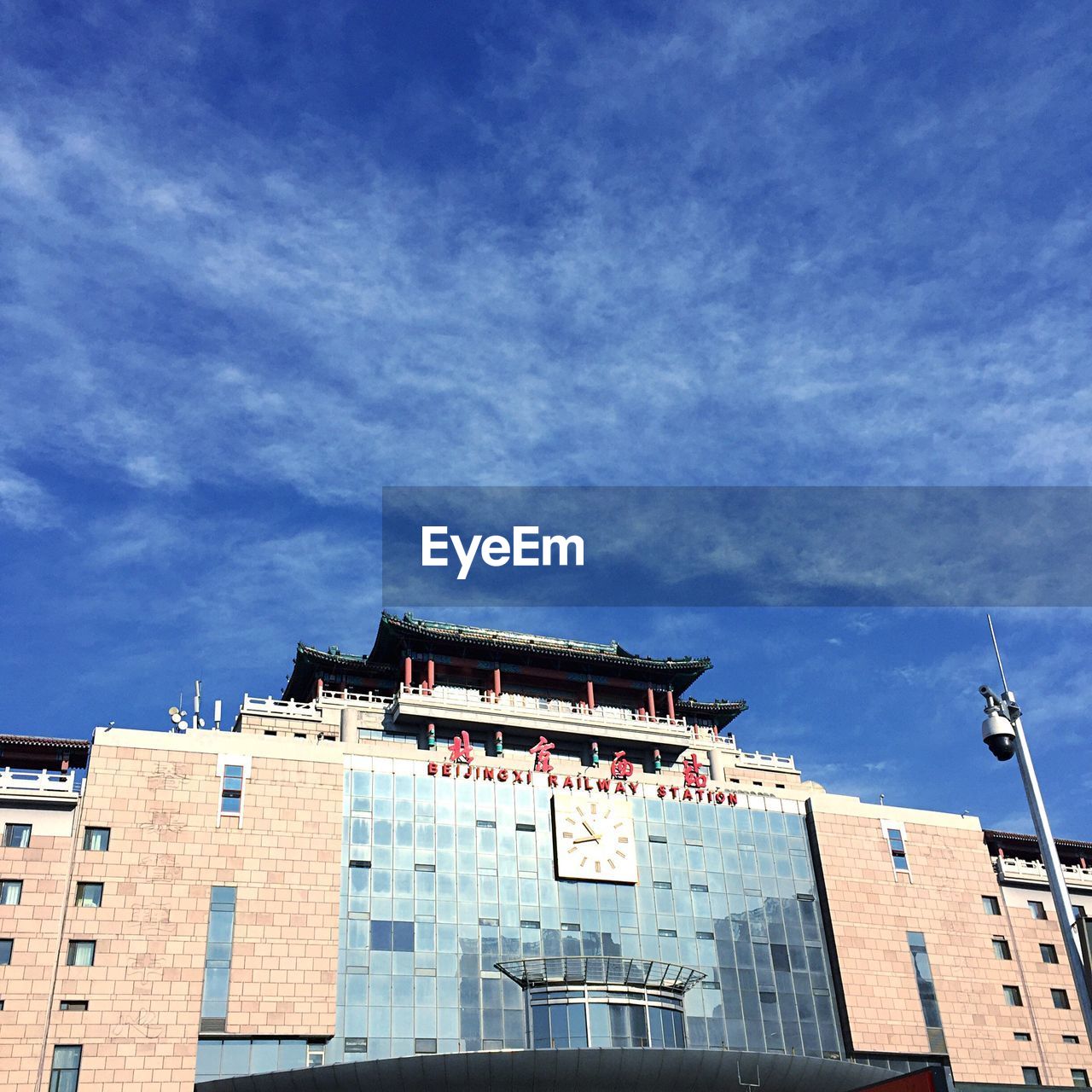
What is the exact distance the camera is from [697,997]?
63.1 m

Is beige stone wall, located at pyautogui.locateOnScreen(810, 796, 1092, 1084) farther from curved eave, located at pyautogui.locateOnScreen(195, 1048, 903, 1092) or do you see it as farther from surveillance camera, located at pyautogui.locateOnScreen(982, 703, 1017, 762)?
surveillance camera, located at pyautogui.locateOnScreen(982, 703, 1017, 762)

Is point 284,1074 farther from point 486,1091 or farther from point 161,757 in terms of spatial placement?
point 161,757

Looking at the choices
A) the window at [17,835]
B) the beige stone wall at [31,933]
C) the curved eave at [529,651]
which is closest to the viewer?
the beige stone wall at [31,933]

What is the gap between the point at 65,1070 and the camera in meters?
51.5

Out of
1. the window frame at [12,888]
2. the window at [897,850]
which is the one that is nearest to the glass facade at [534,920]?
the window at [897,850]

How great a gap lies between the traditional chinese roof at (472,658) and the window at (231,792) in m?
25.7

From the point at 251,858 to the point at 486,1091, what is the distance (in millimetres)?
15863

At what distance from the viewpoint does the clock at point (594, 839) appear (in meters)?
65.5

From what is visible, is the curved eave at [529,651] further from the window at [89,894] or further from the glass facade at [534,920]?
the window at [89,894]

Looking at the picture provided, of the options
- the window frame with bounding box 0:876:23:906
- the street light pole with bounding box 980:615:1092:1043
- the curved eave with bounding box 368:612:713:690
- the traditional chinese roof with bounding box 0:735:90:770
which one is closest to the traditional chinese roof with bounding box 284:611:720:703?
the curved eave with bounding box 368:612:713:690

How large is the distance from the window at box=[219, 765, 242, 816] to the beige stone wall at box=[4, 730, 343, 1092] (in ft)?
1.18

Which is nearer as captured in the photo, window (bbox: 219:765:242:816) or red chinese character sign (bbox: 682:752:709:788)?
window (bbox: 219:765:242:816)

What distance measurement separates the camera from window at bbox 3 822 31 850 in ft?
185

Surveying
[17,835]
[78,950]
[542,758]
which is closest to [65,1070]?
[78,950]
